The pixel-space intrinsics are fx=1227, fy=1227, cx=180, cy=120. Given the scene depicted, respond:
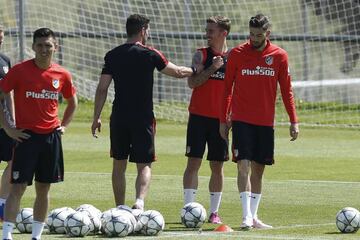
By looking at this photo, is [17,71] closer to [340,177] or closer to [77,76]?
[340,177]

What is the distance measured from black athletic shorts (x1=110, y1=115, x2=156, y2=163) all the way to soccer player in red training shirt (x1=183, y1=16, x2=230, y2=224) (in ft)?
2.48

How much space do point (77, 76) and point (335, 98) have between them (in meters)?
7.74

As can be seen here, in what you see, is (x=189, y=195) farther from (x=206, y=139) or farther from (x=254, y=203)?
(x=254, y=203)

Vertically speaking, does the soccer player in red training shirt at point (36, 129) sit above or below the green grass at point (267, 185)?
above

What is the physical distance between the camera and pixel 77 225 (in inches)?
A: 493

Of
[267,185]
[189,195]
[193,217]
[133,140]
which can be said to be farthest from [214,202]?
[267,185]

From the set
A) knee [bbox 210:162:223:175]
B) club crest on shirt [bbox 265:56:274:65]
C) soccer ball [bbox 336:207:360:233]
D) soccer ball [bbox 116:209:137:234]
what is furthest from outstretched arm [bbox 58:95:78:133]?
soccer ball [bbox 336:207:360:233]

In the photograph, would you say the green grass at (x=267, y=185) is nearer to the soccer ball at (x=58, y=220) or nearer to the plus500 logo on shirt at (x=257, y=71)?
the soccer ball at (x=58, y=220)

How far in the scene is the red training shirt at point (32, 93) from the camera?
11.9 m

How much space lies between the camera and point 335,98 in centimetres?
3519

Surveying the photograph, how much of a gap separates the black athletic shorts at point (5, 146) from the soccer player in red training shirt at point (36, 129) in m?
2.79

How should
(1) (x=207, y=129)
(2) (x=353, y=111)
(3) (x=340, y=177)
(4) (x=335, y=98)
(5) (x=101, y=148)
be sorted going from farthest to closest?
(4) (x=335, y=98) < (2) (x=353, y=111) < (5) (x=101, y=148) < (3) (x=340, y=177) < (1) (x=207, y=129)

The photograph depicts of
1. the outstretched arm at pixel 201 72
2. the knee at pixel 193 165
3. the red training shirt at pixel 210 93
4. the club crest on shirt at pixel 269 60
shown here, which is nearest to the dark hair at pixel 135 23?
the outstretched arm at pixel 201 72

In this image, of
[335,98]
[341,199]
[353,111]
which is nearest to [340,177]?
[341,199]
